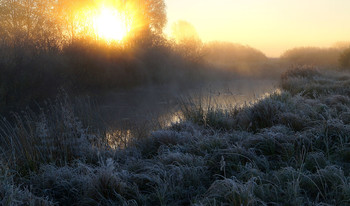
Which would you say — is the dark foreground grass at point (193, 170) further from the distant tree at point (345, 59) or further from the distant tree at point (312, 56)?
the distant tree at point (312, 56)

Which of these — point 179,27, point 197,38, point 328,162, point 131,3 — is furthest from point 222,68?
point 328,162

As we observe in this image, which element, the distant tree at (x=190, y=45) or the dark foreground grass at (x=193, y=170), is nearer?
the dark foreground grass at (x=193, y=170)

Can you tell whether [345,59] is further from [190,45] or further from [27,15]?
[27,15]

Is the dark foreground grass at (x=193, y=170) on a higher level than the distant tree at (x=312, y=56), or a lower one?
lower

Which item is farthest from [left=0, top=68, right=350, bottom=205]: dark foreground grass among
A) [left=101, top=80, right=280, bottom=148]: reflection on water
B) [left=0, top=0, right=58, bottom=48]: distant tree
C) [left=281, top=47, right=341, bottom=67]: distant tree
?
[left=281, top=47, right=341, bottom=67]: distant tree

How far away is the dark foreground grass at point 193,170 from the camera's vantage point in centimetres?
268

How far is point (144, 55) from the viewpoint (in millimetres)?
17094

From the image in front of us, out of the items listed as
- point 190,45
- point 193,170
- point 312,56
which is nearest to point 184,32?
point 190,45

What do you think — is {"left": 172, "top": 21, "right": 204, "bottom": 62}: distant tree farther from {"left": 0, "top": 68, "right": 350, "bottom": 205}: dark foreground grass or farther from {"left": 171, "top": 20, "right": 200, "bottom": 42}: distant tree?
{"left": 0, "top": 68, "right": 350, "bottom": 205}: dark foreground grass

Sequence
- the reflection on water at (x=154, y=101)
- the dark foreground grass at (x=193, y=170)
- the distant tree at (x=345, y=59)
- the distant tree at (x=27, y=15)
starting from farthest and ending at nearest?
the distant tree at (x=345, y=59)
the distant tree at (x=27, y=15)
the reflection on water at (x=154, y=101)
the dark foreground grass at (x=193, y=170)

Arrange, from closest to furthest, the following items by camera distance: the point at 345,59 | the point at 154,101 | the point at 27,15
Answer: the point at 154,101, the point at 27,15, the point at 345,59

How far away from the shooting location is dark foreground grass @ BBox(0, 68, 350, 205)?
2680mm

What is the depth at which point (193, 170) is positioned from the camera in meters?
3.20

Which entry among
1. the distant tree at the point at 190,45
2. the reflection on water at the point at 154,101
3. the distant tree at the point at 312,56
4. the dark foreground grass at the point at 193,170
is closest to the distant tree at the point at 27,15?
the reflection on water at the point at 154,101
